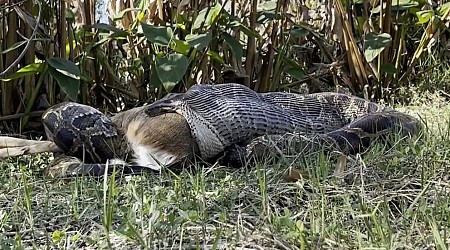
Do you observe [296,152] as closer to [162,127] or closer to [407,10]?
[162,127]

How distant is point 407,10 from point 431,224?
346cm

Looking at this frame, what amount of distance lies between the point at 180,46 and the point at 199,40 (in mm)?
107

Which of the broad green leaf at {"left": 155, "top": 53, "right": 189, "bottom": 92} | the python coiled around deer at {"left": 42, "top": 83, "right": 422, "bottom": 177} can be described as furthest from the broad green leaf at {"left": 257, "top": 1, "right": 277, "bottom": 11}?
the python coiled around deer at {"left": 42, "top": 83, "right": 422, "bottom": 177}

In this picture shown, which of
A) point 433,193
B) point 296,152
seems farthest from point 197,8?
point 433,193

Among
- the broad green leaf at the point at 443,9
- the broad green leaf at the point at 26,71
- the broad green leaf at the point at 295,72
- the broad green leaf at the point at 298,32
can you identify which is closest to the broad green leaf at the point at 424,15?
the broad green leaf at the point at 443,9

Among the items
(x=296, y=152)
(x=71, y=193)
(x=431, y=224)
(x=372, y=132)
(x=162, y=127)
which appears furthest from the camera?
(x=372, y=132)

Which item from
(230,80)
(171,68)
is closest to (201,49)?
(171,68)

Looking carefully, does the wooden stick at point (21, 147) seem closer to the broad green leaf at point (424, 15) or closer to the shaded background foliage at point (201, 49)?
the shaded background foliage at point (201, 49)

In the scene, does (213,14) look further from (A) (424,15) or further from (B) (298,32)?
(A) (424,15)

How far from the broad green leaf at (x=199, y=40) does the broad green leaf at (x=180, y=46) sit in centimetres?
3

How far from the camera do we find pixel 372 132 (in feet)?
9.04

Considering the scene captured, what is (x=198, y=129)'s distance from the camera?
260cm

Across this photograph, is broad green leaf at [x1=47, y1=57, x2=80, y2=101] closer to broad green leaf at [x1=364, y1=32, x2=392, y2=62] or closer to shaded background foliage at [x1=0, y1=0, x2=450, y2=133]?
shaded background foliage at [x1=0, y1=0, x2=450, y2=133]

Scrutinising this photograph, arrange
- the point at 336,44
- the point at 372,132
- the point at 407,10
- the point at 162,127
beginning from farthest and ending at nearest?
the point at 336,44
the point at 407,10
the point at 372,132
the point at 162,127
